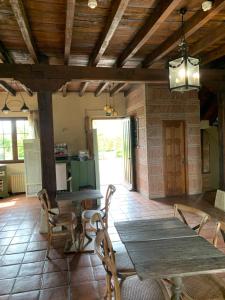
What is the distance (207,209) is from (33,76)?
4.19 meters

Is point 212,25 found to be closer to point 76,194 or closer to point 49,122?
point 49,122

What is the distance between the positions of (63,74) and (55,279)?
315 centimetres

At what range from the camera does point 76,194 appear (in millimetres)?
3973

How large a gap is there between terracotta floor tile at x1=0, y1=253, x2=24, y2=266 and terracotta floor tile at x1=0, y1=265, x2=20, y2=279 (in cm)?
10

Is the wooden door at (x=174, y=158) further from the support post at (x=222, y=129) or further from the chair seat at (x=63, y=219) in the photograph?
the chair seat at (x=63, y=219)

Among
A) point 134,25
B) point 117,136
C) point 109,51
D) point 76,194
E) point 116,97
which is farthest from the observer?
point 117,136

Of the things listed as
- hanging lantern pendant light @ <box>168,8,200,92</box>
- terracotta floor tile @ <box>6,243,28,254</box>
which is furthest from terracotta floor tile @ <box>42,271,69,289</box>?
hanging lantern pendant light @ <box>168,8,200,92</box>

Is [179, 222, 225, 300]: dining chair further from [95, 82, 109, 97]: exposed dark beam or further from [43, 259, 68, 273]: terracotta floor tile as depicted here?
[95, 82, 109, 97]: exposed dark beam

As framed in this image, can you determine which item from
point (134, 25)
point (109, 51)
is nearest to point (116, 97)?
point (109, 51)

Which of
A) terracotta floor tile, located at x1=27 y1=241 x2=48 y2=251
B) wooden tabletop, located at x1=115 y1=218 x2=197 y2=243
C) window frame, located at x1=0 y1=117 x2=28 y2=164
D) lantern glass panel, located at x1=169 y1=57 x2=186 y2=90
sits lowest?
terracotta floor tile, located at x1=27 y1=241 x2=48 y2=251

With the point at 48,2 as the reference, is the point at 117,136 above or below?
below

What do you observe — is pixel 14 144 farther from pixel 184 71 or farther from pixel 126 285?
pixel 126 285

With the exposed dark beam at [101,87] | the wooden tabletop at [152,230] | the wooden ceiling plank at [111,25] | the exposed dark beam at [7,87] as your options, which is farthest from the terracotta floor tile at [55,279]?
the exposed dark beam at [101,87]

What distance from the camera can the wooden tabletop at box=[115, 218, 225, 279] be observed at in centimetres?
158
